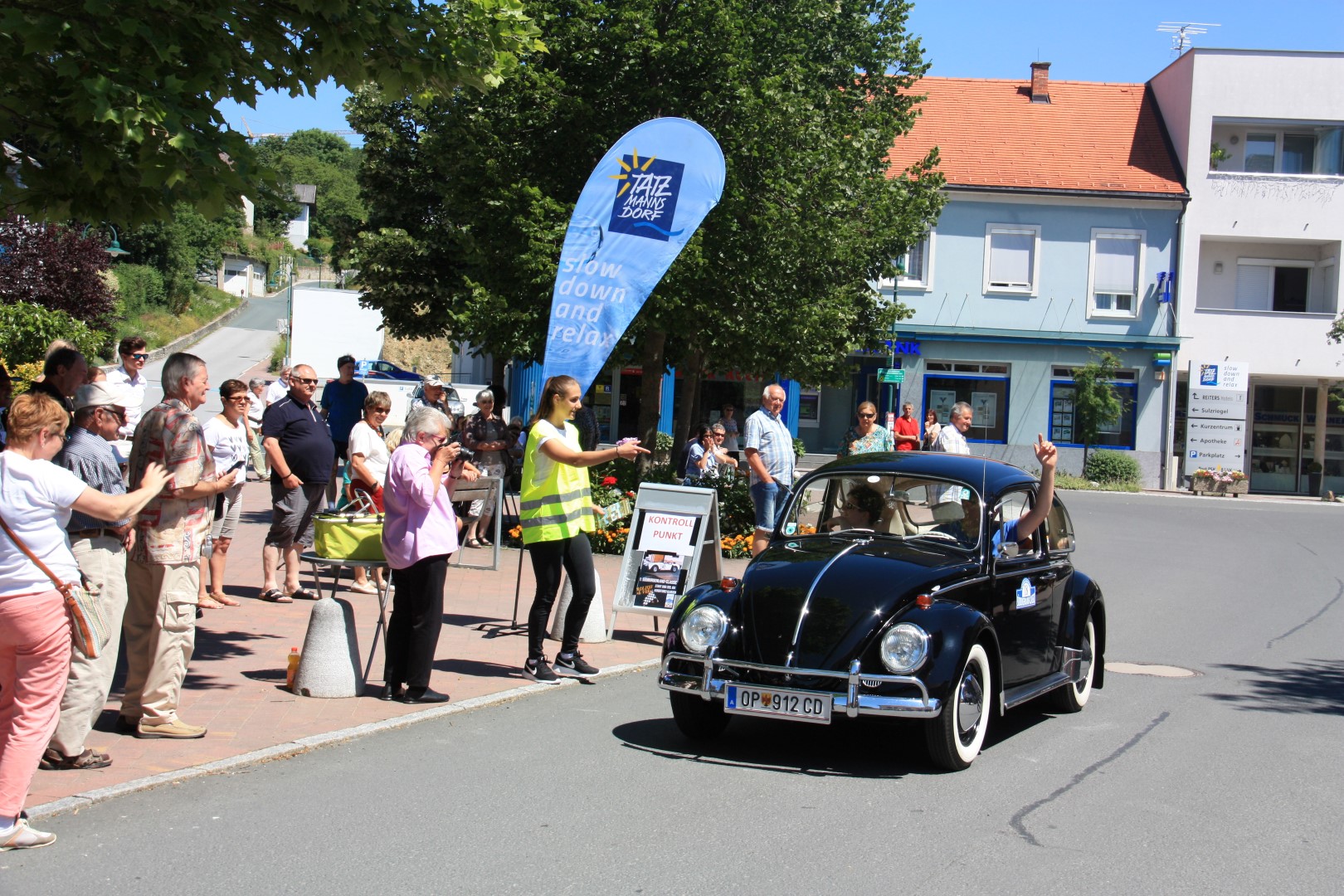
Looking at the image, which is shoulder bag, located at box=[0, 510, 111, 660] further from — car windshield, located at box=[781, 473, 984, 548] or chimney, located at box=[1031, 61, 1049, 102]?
chimney, located at box=[1031, 61, 1049, 102]

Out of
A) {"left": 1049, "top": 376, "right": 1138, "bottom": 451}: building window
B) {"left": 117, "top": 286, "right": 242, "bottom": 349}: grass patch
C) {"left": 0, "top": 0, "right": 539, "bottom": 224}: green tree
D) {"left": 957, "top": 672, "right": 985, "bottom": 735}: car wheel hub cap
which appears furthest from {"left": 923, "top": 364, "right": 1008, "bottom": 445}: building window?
{"left": 117, "top": 286, "right": 242, "bottom": 349}: grass patch

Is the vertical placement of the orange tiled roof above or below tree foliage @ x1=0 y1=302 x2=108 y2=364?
above

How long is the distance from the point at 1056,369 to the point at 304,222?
92.0m

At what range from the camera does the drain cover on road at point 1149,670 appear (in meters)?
9.63

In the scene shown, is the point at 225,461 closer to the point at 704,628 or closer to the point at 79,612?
the point at 79,612

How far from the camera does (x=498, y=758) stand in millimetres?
6551

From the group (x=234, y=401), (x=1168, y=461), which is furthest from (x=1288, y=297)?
(x=234, y=401)

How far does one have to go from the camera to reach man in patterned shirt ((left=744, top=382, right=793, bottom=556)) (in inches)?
443

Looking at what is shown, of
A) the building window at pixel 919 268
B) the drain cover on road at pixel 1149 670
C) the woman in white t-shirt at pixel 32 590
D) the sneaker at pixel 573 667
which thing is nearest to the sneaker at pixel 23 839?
the woman in white t-shirt at pixel 32 590

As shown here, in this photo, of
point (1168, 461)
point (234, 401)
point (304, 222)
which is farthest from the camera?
point (304, 222)

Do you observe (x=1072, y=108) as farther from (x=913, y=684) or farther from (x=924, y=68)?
(x=913, y=684)

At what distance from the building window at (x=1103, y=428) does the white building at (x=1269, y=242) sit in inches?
71.6

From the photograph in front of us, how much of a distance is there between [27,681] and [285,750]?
1.73 m

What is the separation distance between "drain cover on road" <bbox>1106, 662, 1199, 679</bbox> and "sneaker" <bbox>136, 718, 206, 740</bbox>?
667cm
